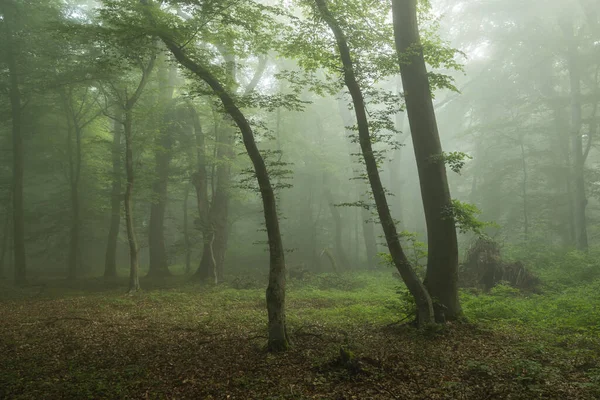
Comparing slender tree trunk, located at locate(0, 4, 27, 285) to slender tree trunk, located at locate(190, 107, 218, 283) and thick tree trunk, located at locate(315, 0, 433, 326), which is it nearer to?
slender tree trunk, located at locate(190, 107, 218, 283)

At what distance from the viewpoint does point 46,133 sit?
20.1 metres

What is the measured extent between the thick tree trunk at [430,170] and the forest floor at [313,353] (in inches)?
28.8

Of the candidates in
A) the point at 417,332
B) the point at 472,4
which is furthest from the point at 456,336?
the point at 472,4

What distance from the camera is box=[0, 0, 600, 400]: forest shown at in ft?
18.9

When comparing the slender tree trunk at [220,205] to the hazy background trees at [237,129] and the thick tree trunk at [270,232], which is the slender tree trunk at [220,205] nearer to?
the hazy background trees at [237,129]

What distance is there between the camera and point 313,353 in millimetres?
6422

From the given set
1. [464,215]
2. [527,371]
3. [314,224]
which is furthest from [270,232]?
[314,224]

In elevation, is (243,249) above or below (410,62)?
below

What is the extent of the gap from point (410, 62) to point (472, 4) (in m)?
18.1

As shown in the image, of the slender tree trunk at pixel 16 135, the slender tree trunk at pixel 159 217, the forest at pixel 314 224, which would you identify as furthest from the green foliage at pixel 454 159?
the slender tree trunk at pixel 16 135

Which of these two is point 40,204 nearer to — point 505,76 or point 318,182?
point 318,182

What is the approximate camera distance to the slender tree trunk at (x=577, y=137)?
17.8m

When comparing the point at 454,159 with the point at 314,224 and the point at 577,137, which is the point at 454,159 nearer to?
the point at 577,137

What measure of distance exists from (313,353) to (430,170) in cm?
424
